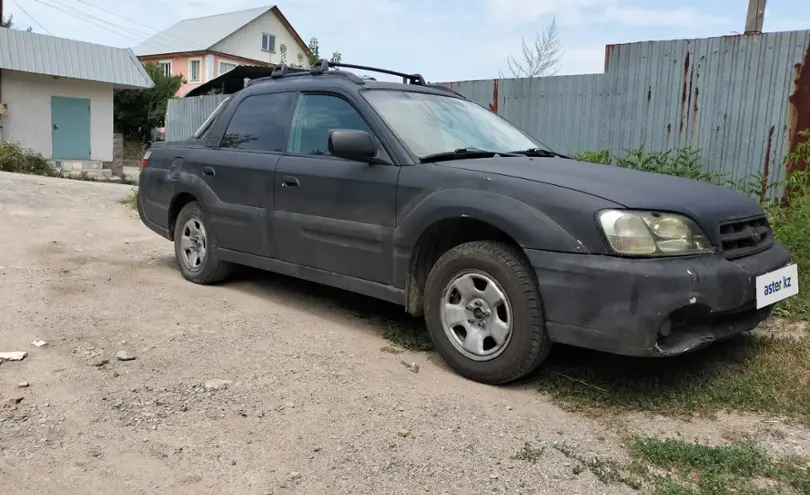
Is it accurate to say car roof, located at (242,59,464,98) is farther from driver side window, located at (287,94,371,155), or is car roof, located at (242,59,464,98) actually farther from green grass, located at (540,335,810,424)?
green grass, located at (540,335,810,424)

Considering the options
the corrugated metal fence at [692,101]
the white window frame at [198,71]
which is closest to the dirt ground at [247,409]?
the corrugated metal fence at [692,101]

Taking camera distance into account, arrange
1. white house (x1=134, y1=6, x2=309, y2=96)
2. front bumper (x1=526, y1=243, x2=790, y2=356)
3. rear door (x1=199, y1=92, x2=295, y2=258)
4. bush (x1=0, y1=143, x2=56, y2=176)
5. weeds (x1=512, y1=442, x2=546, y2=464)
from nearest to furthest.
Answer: weeds (x1=512, y1=442, x2=546, y2=464) → front bumper (x1=526, y1=243, x2=790, y2=356) → rear door (x1=199, y1=92, x2=295, y2=258) → bush (x1=0, y1=143, x2=56, y2=176) → white house (x1=134, y1=6, x2=309, y2=96)

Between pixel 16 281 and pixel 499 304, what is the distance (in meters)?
4.25

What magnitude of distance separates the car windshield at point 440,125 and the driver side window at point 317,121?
0.66 feet

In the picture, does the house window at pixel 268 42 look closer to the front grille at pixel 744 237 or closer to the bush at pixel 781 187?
the bush at pixel 781 187

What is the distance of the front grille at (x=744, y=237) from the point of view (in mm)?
3473

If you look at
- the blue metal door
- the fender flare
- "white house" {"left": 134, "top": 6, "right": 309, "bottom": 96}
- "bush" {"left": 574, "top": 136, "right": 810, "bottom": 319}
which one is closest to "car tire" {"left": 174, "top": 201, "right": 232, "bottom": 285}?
the fender flare

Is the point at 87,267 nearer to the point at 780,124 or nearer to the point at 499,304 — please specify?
the point at 499,304

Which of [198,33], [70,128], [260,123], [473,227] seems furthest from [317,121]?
[198,33]

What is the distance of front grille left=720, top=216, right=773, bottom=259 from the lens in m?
3.47

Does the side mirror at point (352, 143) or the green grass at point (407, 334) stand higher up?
the side mirror at point (352, 143)

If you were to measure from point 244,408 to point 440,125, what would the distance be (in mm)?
2269

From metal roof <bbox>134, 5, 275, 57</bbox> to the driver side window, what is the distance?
40851 millimetres

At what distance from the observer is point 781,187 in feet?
21.1
